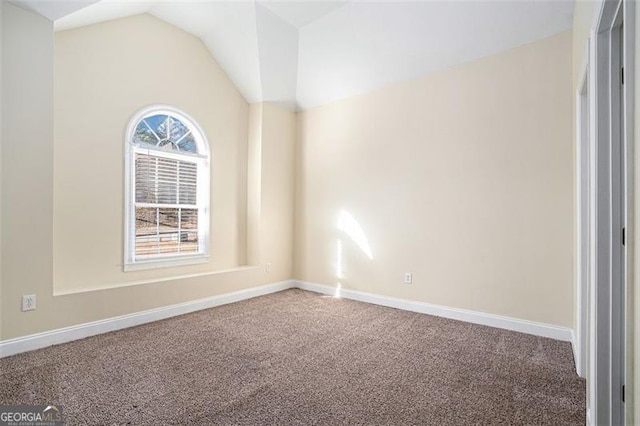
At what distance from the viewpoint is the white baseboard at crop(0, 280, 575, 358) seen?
2.95 m

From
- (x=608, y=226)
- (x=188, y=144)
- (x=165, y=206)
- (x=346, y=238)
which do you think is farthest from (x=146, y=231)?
(x=608, y=226)

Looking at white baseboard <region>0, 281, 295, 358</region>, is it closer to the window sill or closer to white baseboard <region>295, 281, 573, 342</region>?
the window sill

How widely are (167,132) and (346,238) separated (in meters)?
2.60

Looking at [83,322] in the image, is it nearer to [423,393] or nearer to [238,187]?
[238,187]

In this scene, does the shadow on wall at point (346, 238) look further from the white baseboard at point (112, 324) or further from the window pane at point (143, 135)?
the window pane at point (143, 135)

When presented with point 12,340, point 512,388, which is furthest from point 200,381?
point 512,388

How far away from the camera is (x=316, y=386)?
7.74ft

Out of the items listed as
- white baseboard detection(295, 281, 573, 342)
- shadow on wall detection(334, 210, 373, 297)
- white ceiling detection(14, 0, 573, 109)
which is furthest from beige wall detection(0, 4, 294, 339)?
white baseboard detection(295, 281, 573, 342)

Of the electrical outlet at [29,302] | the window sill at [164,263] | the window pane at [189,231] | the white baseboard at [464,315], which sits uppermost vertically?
the window pane at [189,231]

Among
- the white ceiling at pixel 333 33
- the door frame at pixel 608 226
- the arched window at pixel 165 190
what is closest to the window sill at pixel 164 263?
the arched window at pixel 165 190

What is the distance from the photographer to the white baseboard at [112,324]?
286cm

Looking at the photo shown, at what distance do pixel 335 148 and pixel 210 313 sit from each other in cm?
265

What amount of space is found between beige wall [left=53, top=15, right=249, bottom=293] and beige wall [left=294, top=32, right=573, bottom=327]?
1.85 m

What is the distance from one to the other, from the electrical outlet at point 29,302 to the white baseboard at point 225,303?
0.74 feet
